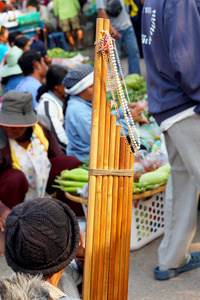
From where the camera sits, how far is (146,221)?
3.54 metres

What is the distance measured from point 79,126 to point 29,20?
755 centimetres

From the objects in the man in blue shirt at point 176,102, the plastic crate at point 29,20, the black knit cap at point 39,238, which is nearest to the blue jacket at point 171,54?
the man in blue shirt at point 176,102

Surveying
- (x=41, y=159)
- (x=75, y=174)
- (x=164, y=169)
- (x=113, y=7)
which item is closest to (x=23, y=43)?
(x=113, y=7)

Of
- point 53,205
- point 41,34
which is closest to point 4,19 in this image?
point 41,34

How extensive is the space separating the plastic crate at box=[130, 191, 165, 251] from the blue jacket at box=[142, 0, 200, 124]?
1.02 metres

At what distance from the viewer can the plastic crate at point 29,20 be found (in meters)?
10.7

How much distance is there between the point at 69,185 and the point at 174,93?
1457 mm

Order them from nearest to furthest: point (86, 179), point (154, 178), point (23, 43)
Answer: point (154, 178) → point (86, 179) → point (23, 43)

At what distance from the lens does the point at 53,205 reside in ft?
5.30

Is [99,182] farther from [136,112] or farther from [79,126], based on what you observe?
[136,112]

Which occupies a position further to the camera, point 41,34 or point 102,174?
point 41,34

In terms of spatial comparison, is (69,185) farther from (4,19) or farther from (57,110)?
(4,19)

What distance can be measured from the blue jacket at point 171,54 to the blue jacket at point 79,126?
60.9 inches

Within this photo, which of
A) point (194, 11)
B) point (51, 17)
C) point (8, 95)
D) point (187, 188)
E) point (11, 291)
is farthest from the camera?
point (51, 17)
